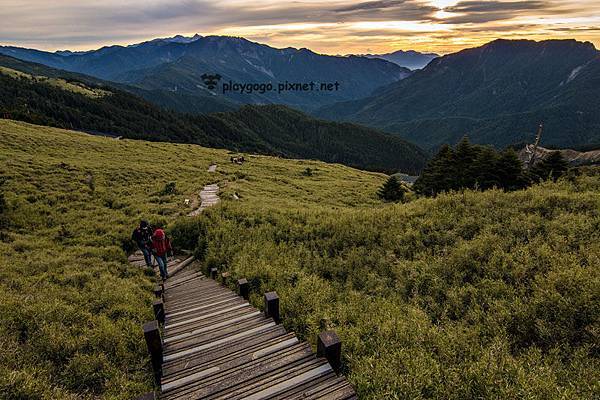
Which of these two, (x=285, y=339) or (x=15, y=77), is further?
(x=15, y=77)

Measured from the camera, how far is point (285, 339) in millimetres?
7164

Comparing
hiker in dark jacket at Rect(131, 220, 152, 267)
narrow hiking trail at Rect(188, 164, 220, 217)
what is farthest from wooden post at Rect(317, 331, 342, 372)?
narrow hiking trail at Rect(188, 164, 220, 217)

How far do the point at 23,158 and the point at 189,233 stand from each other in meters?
22.1

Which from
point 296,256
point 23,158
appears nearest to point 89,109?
point 23,158

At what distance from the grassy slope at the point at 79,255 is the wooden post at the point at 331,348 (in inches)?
144

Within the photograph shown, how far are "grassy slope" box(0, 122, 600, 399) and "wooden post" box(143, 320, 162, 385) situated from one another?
350 mm

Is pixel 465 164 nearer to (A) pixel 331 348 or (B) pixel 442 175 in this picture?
(B) pixel 442 175

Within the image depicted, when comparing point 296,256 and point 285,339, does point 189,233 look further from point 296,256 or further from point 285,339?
point 285,339

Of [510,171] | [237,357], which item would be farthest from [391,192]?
[237,357]

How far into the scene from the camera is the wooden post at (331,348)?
613 cm

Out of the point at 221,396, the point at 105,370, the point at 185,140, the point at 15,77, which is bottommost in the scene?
the point at 185,140

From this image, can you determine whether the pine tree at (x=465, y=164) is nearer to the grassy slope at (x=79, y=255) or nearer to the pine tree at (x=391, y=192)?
the pine tree at (x=391, y=192)

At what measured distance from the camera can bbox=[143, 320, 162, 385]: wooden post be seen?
652 centimetres

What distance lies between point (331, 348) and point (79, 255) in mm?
13521
